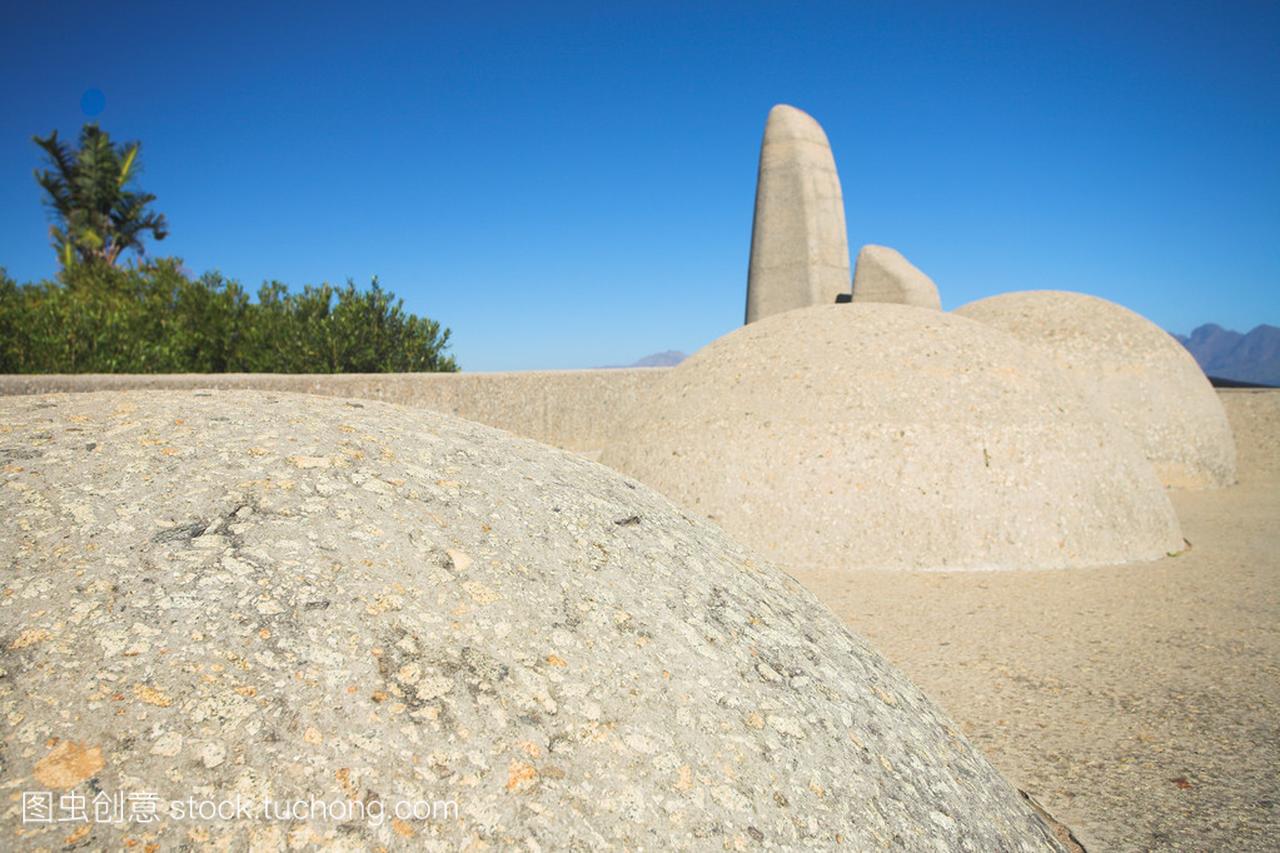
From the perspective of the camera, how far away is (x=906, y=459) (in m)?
5.63

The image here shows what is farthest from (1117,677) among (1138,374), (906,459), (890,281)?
(890,281)

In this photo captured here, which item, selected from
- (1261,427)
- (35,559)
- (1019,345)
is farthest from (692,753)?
(1261,427)

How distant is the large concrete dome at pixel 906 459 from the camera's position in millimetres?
5547

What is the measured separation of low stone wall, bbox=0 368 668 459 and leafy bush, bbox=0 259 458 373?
3.27 meters

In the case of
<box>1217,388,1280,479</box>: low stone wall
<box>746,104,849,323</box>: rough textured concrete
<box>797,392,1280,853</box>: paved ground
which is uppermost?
<box>746,104,849,323</box>: rough textured concrete

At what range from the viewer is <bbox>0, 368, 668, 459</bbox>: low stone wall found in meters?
6.69

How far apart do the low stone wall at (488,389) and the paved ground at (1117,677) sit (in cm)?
419

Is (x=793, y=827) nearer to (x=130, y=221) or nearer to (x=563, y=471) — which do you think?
(x=563, y=471)

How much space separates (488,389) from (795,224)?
7221 millimetres

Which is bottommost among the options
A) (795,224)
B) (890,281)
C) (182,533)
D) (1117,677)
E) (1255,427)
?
(1117,677)

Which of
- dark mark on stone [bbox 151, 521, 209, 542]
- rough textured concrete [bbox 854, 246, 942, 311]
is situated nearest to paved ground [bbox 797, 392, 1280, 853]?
dark mark on stone [bbox 151, 521, 209, 542]

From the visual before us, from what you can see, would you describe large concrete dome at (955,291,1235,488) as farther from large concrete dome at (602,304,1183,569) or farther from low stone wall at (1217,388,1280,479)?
large concrete dome at (602,304,1183,569)

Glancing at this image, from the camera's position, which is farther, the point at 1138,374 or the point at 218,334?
the point at 218,334

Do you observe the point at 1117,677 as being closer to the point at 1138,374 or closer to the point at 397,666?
the point at 397,666
